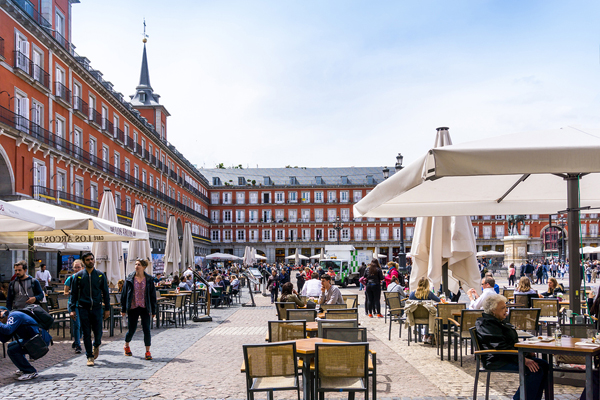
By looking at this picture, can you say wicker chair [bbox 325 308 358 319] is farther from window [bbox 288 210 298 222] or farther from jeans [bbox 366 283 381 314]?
window [bbox 288 210 298 222]

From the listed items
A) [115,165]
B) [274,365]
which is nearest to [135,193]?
[115,165]

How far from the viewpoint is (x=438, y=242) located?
890 cm

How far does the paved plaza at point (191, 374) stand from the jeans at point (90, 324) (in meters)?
0.29

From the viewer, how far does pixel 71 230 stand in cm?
1179

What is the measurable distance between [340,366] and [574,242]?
2.74 metres

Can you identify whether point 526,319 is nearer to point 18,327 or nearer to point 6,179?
point 18,327

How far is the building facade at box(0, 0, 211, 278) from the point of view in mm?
23109

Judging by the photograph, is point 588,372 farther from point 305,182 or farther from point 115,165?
point 305,182

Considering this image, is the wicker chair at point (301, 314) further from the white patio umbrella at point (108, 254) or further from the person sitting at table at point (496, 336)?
the white patio umbrella at point (108, 254)

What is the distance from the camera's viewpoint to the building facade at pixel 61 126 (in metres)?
23.1

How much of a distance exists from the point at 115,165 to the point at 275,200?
40.6 meters

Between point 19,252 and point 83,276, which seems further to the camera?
point 19,252

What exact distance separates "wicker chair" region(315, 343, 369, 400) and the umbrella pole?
2.50 metres

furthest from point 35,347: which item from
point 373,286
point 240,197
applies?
point 240,197
